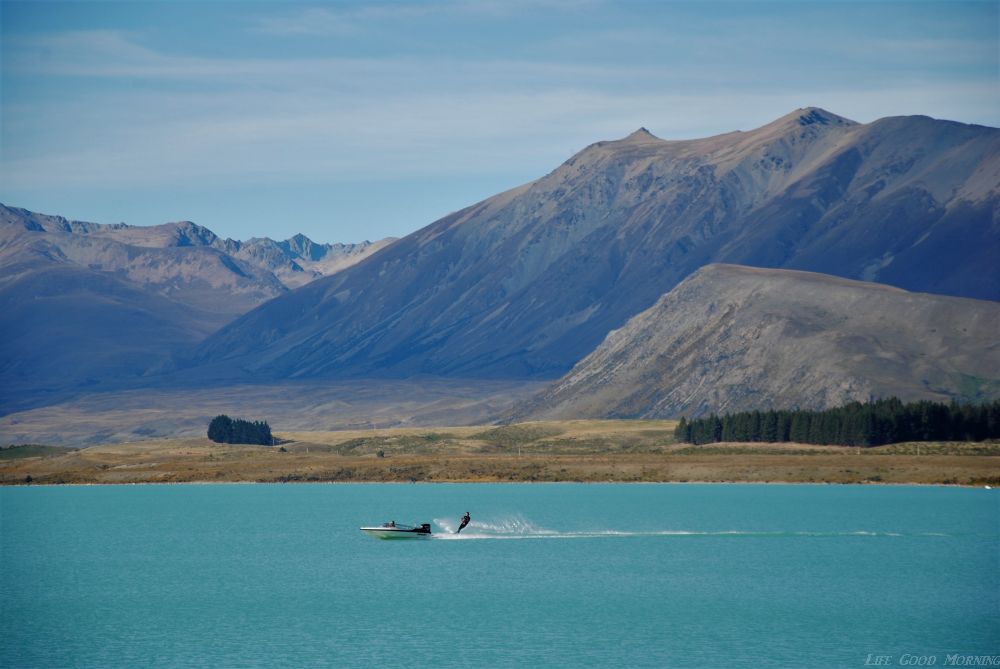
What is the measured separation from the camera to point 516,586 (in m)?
79.2

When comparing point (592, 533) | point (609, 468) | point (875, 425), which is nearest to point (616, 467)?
point (609, 468)

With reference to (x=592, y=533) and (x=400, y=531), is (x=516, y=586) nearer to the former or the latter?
(x=400, y=531)

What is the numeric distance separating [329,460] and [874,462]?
74.2 m

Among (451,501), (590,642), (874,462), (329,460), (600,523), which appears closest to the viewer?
(590,642)

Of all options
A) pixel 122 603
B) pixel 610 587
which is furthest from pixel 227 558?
pixel 610 587

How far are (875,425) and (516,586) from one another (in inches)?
4215

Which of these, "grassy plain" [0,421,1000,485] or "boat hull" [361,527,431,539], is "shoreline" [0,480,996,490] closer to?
"grassy plain" [0,421,1000,485]

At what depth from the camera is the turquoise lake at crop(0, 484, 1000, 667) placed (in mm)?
61844

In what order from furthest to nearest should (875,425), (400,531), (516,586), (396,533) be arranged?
(875,425) < (396,533) < (400,531) < (516,586)

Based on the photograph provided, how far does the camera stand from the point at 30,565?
9031cm

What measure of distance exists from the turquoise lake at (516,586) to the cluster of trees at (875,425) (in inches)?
1655

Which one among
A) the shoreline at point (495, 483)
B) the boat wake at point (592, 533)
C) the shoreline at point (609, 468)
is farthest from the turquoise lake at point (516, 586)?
the shoreline at point (609, 468)

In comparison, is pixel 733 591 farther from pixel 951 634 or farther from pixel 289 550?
pixel 289 550

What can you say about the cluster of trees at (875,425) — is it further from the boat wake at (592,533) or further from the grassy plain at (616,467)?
the boat wake at (592,533)
